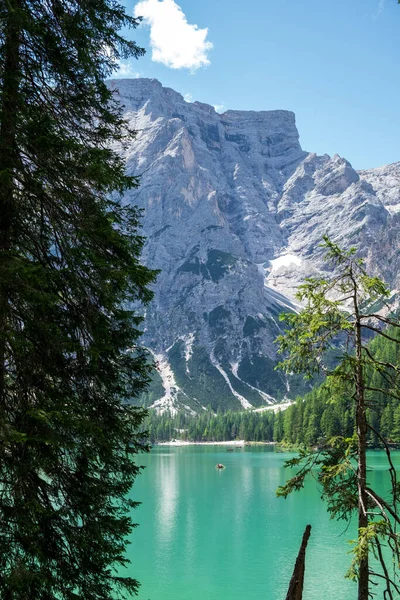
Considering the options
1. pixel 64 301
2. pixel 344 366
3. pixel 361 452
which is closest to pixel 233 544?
pixel 361 452

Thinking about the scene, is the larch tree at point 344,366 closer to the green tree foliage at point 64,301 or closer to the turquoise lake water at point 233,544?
the green tree foliage at point 64,301

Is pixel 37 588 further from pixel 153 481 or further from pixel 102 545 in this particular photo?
pixel 153 481

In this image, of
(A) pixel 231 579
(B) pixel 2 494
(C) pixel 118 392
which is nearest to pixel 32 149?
(C) pixel 118 392

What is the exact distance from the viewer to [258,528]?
45250 millimetres

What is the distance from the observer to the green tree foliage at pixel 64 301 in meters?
6.41

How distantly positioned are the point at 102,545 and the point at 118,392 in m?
2.24

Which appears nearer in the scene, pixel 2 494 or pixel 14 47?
pixel 2 494

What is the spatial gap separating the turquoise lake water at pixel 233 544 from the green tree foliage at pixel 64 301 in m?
11.7

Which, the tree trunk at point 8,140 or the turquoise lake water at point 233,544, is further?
the turquoise lake water at point 233,544

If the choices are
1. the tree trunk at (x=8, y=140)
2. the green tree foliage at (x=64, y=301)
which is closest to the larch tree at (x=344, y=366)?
the green tree foliage at (x=64, y=301)

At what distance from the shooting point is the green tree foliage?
21.0ft

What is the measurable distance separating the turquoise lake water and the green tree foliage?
11666mm

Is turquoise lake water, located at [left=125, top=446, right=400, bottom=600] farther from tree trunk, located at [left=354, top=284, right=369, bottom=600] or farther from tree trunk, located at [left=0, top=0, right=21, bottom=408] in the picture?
tree trunk, located at [left=0, top=0, right=21, bottom=408]

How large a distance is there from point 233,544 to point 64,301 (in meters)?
39.1
